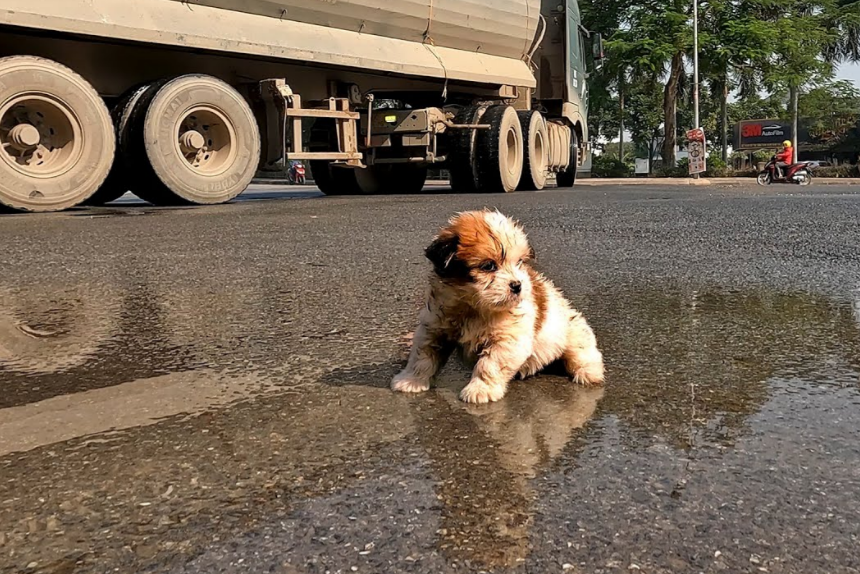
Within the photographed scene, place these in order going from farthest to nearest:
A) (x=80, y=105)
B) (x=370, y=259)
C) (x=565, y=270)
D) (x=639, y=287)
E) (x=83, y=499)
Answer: (x=80, y=105) → (x=370, y=259) → (x=565, y=270) → (x=639, y=287) → (x=83, y=499)

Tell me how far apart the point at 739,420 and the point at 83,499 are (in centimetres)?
146

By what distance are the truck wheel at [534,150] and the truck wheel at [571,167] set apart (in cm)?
249

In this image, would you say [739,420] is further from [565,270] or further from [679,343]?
[565,270]

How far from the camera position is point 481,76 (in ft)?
44.8

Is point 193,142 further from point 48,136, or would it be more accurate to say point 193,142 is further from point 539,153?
point 539,153

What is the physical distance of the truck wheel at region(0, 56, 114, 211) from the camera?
301 inches

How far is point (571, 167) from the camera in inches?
726

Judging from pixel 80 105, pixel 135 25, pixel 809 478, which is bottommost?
pixel 809 478

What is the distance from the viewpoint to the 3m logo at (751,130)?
184ft

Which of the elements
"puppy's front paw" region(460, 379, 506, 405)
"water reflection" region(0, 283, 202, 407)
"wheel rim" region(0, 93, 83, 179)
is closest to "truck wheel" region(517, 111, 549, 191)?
"wheel rim" region(0, 93, 83, 179)

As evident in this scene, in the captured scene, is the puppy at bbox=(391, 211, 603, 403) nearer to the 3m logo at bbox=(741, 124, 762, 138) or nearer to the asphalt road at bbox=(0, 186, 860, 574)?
the asphalt road at bbox=(0, 186, 860, 574)

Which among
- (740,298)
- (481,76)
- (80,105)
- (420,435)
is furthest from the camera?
(481,76)

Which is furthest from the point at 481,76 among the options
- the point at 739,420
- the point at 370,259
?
the point at 739,420

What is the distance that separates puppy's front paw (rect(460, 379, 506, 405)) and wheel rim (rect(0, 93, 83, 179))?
23.1 ft
